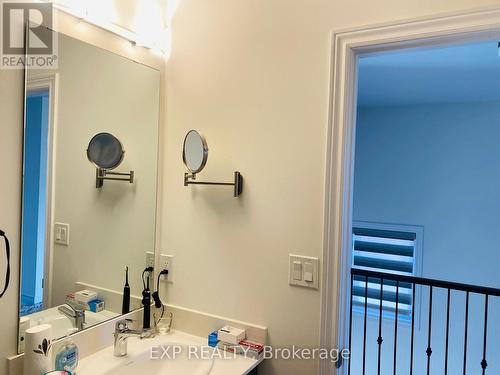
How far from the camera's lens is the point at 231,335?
162cm

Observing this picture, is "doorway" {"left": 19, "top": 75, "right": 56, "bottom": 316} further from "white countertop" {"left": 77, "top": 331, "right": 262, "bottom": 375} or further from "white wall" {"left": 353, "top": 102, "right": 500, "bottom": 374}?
"white wall" {"left": 353, "top": 102, "right": 500, "bottom": 374}

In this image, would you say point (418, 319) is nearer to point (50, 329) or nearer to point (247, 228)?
point (247, 228)

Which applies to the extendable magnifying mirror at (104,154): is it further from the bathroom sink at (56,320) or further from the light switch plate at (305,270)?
the light switch plate at (305,270)

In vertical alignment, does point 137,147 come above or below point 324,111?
below

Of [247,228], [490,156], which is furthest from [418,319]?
[247,228]

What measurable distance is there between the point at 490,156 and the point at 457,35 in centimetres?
289

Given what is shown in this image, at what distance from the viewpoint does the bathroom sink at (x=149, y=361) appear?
1.48m

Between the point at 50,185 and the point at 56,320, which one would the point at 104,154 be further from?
the point at 56,320

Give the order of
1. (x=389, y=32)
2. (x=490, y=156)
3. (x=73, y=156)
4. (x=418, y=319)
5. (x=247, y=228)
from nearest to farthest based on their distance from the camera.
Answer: (x=389, y=32), (x=73, y=156), (x=247, y=228), (x=490, y=156), (x=418, y=319)

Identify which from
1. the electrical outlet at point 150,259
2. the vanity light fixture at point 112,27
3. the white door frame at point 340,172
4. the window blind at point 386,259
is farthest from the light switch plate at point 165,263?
the window blind at point 386,259

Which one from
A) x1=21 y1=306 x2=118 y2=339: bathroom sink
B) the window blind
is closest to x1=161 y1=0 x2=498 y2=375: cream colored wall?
x1=21 y1=306 x2=118 y2=339: bathroom sink

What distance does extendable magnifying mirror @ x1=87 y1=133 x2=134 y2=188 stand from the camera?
160 centimetres

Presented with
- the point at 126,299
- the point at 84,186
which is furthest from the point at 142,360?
the point at 84,186

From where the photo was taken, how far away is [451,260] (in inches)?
150
